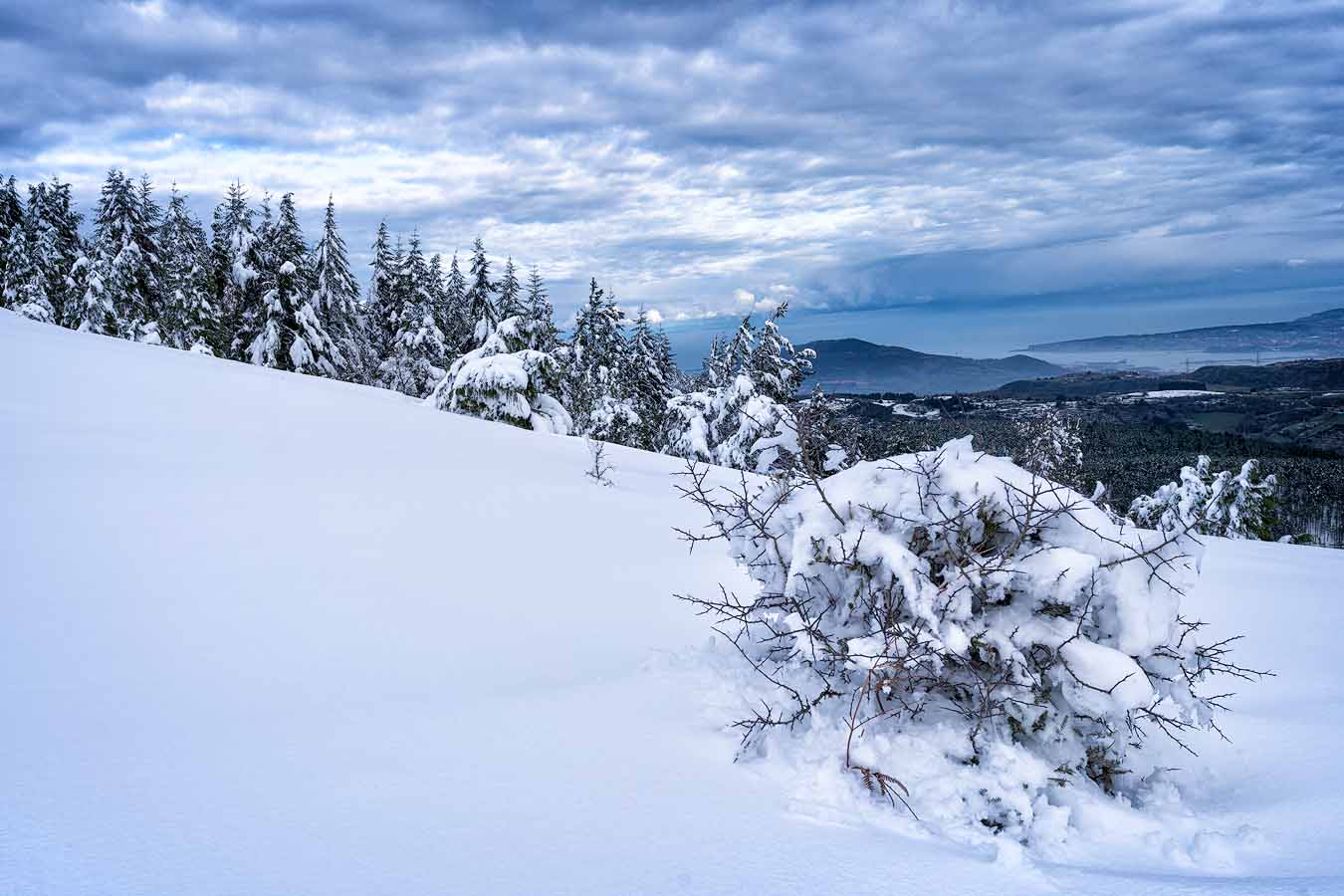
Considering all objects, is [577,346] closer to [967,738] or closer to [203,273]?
[203,273]

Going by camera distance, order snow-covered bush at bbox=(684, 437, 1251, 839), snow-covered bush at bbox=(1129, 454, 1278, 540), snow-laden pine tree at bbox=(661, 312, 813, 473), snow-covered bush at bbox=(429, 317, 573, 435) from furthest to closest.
→ snow-covered bush at bbox=(1129, 454, 1278, 540)
snow-laden pine tree at bbox=(661, 312, 813, 473)
snow-covered bush at bbox=(429, 317, 573, 435)
snow-covered bush at bbox=(684, 437, 1251, 839)

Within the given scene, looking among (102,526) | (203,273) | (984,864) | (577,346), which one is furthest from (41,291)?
(984,864)

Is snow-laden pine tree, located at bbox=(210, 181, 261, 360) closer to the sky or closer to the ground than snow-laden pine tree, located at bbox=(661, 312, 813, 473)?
closer to the sky

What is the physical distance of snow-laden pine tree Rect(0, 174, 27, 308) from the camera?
3322 cm

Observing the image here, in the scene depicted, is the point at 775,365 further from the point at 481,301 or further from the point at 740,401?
the point at 481,301

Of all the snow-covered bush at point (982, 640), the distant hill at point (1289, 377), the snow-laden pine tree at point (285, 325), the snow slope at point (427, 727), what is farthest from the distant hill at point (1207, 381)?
the snow-covered bush at point (982, 640)

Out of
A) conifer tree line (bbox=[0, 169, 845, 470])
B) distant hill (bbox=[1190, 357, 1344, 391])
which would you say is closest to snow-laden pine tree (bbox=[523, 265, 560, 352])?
conifer tree line (bbox=[0, 169, 845, 470])

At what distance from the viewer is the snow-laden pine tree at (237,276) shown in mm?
29469

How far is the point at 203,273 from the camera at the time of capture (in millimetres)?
32188

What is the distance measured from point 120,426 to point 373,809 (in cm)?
737

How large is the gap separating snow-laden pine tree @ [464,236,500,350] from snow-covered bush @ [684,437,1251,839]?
2998cm

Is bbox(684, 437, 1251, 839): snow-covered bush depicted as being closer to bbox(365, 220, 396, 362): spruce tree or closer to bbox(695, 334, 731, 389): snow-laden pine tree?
bbox(695, 334, 731, 389): snow-laden pine tree

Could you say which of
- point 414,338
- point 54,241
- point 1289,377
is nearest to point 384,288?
point 414,338

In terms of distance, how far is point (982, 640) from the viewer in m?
2.72
